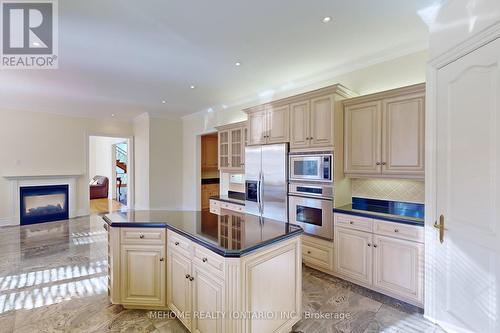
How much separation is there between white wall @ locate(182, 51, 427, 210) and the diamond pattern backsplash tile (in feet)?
3.80

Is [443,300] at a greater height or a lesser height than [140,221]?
lesser

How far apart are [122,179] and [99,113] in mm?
5028

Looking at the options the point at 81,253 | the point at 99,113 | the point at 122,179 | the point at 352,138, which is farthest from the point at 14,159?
the point at 352,138

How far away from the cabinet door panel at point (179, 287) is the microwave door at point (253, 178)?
1909mm

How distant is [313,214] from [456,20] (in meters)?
2.36

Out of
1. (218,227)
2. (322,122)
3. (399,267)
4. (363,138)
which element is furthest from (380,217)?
(218,227)

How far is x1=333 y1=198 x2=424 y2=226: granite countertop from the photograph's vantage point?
2498mm

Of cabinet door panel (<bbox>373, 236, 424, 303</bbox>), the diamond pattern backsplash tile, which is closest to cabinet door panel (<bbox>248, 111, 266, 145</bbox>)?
the diamond pattern backsplash tile

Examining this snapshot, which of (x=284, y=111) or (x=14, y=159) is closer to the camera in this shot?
(x=284, y=111)

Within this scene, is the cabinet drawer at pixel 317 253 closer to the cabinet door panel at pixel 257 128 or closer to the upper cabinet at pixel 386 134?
the upper cabinet at pixel 386 134

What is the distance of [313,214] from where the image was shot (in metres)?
3.24

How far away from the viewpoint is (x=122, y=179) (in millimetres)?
10695

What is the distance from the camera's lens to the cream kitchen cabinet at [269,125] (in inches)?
140

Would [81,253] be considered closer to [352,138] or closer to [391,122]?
[352,138]
